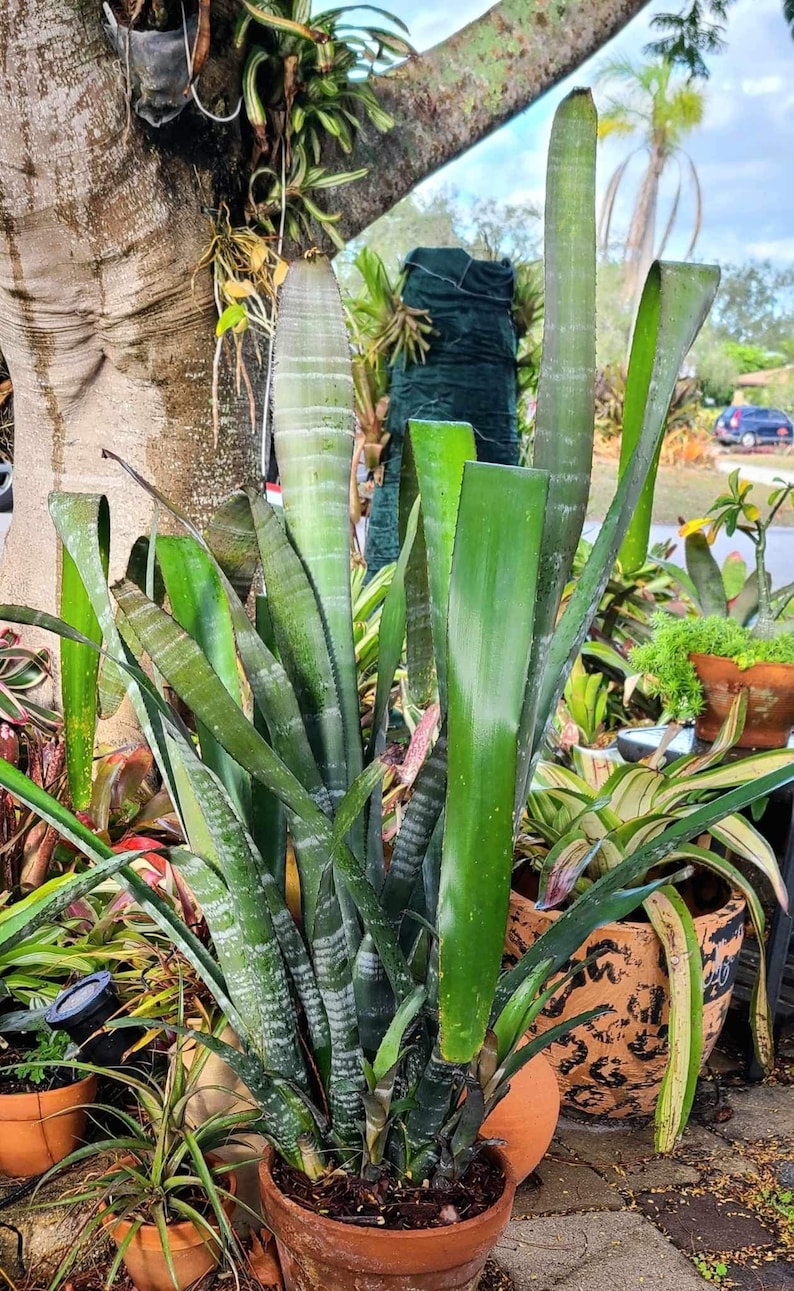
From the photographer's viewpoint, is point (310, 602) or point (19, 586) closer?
point (310, 602)

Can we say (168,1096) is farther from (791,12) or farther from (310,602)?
(791,12)

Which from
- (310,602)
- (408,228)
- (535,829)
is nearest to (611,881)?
(310,602)

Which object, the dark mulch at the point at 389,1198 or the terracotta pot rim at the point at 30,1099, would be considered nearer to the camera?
the dark mulch at the point at 389,1198

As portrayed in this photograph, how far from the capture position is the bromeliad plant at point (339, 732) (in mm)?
849

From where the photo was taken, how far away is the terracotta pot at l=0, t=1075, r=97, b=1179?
1245 millimetres

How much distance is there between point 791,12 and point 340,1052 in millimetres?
3079

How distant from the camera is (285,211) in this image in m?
2.16

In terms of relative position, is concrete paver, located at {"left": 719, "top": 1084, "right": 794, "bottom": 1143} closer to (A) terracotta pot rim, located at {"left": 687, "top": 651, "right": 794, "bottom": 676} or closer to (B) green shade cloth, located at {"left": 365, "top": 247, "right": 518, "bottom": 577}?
(A) terracotta pot rim, located at {"left": 687, "top": 651, "right": 794, "bottom": 676}

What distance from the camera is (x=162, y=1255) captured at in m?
1.08

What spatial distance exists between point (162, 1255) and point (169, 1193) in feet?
0.20

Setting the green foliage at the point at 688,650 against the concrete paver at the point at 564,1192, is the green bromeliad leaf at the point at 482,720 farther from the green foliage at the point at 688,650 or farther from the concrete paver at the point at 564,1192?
the green foliage at the point at 688,650

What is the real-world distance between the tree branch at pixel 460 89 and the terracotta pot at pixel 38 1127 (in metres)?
1.92

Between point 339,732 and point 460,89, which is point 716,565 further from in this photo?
point 339,732

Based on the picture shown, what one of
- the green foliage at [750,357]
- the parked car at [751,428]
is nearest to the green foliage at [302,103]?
the parked car at [751,428]
